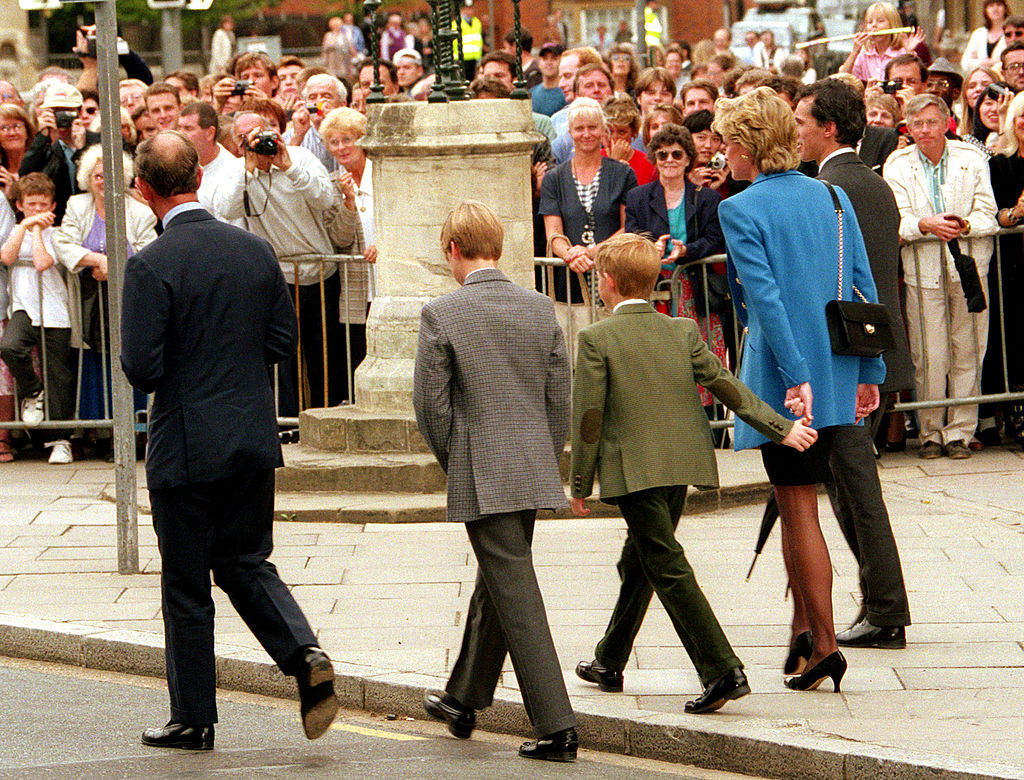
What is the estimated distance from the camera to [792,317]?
6.18 meters

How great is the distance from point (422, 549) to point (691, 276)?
2788 millimetres

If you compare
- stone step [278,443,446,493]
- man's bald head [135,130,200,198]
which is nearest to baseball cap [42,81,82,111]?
stone step [278,443,446,493]

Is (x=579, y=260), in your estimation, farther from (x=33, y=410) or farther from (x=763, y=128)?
(x=763, y=128)

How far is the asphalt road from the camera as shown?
562 cm

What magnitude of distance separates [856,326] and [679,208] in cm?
448

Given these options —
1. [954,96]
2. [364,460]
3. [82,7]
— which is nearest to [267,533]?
[364,460]

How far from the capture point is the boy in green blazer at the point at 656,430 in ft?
19.4

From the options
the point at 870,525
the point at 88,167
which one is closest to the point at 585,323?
the point at 88,167

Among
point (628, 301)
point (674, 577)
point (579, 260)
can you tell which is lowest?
point (674, 577)

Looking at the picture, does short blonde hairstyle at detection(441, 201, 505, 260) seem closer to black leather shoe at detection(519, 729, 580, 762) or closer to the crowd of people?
black leather shoe at detection(519, 729, 580, 762)

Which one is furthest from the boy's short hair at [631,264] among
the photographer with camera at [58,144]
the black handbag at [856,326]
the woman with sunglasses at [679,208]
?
the photographer with camera at [58,144]

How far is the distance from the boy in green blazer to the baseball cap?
680 cm

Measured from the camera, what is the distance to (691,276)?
10.5 metres

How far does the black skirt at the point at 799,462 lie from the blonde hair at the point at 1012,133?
523 cm
